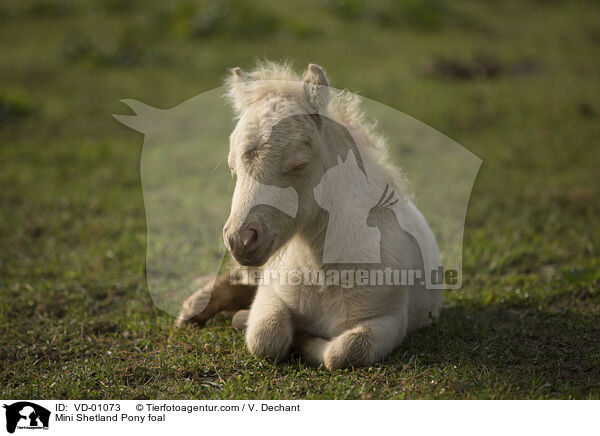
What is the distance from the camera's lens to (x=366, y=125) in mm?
4133

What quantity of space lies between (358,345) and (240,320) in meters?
1.25

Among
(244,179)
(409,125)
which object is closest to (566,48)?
(409,125)

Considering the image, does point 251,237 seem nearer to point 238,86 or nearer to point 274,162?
point 274,162

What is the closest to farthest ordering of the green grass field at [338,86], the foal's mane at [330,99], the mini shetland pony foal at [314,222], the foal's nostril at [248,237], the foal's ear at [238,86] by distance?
1. the foal's nostril at [248,237]
2. the mini shetland pony foal at [314,222]
3. the foal's mane at [330,99]
4. the foal's ear at [238,86]
5. the green grass field at [338,86]

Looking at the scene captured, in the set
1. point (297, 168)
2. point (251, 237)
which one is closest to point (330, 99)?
point (297, 168)

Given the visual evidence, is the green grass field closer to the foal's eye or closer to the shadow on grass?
the shadow on grass

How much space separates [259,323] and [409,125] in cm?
780

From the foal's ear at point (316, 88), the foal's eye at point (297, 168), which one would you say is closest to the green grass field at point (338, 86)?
the foal's eye at point (297, 168)

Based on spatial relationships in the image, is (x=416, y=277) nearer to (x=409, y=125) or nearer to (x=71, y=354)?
(x=71, y=354)

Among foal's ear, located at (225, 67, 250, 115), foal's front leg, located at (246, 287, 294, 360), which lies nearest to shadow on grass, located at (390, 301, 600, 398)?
foal's front leg, located at (246, 287, 294, 360)

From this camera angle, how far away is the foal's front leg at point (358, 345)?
11.7 feet

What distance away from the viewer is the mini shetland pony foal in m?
3.31

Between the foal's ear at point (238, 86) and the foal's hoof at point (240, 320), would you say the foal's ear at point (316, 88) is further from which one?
the foal's hoof at point (240, 320)

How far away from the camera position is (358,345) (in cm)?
358
